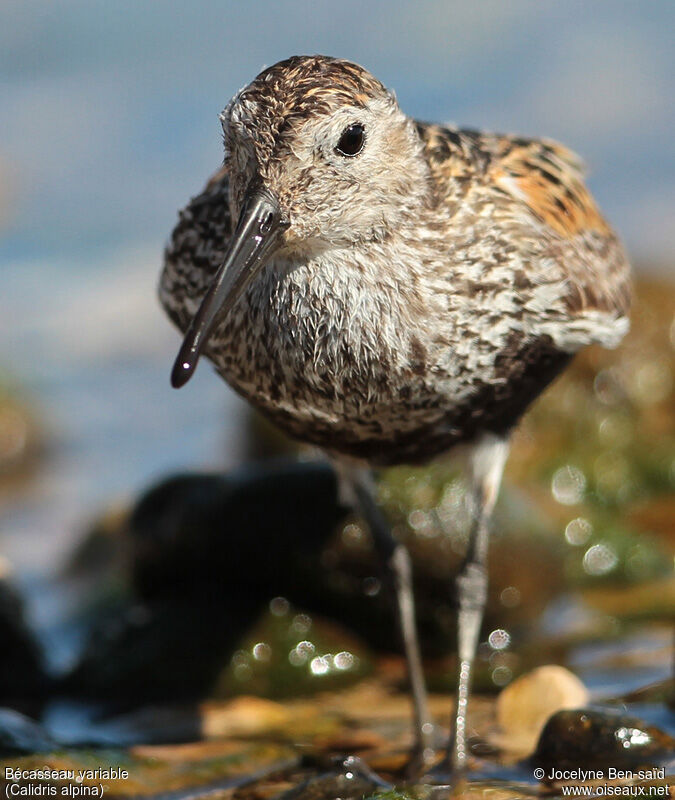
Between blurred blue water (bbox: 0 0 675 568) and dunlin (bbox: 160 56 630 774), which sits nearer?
dunlin (bbox: 160 56 630 774)

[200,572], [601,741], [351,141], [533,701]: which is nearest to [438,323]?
[351,141]

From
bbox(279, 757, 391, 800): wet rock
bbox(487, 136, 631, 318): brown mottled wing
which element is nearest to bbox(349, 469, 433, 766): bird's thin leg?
bbox(279, 757, 391, 800): wet rock

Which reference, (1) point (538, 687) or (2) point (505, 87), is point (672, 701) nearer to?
(1) point (538, 687)

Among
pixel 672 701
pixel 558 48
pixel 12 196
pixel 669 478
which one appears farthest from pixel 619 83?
pixel 672 701

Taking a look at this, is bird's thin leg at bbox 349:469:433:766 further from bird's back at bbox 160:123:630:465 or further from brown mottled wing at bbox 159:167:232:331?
brown mottled wing at bbox 159:167:232:331

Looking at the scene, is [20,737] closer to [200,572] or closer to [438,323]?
[200,572]

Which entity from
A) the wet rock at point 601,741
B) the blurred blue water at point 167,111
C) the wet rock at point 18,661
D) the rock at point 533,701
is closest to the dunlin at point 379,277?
the rock at point 533,701

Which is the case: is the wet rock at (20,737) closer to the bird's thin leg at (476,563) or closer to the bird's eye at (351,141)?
the bird's thin leg at (476,563)
